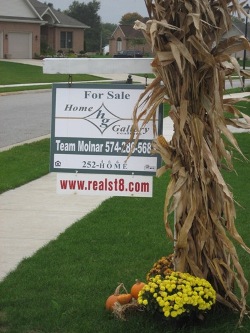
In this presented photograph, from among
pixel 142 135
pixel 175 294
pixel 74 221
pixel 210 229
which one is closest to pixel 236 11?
pixel 142 135

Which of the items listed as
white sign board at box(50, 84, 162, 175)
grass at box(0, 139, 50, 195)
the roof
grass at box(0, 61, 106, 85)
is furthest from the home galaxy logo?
the roof

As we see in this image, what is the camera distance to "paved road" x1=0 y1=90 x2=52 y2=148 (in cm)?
1708

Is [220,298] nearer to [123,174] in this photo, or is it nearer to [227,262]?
[227,262]

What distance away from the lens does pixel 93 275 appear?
621cm

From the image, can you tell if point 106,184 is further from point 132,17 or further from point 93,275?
point 132,17

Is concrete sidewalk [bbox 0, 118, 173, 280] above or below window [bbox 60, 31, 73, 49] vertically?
below

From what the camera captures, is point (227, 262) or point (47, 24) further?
point (47, 24)

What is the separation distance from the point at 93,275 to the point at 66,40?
6501 centimetres

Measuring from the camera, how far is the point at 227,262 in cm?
510

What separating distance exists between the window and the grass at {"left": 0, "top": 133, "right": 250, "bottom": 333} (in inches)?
2441

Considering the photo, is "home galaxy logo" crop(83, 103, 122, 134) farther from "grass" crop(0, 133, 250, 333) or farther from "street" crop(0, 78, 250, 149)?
"street" crop(0, 78, 250, 149)

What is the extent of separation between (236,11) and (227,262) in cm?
165

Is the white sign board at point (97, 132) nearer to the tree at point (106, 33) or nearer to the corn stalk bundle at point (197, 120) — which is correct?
the corn stalk bundle at point (197, 120)

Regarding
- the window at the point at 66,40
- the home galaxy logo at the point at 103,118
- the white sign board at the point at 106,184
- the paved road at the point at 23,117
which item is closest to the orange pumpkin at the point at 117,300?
the white sign board at the point at 106,184
